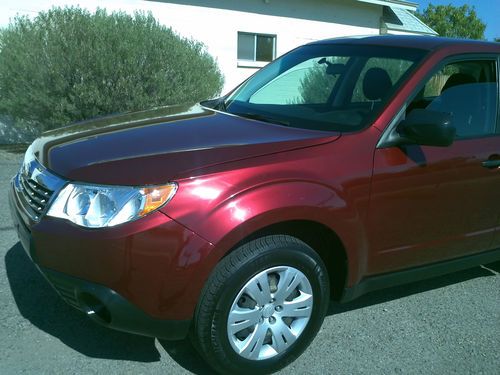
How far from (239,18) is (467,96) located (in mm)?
10439

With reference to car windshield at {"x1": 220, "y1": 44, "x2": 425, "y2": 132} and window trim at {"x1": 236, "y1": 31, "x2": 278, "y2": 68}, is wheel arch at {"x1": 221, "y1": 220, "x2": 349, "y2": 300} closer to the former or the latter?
car windshield at {"x1": 220, "y1": 44, "x2": 425, "y2": 132}

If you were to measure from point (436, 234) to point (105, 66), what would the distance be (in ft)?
23.1

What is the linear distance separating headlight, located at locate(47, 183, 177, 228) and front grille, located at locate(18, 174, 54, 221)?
0.24 meters

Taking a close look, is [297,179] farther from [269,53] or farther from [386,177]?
[269,53]

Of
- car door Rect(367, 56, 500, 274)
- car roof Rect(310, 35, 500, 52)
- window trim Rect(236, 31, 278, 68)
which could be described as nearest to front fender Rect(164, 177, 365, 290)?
car door Rect(367, 56, 500, 274)

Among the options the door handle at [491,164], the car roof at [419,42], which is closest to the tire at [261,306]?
the door handle at [491,164]

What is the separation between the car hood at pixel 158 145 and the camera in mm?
2473

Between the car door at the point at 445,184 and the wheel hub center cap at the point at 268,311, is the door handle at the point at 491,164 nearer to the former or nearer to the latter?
the car door at the point at 445,184

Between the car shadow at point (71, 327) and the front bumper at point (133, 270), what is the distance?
543mm

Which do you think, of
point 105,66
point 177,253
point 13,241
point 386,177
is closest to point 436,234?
point 386,177

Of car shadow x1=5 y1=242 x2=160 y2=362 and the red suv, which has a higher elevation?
the red suv

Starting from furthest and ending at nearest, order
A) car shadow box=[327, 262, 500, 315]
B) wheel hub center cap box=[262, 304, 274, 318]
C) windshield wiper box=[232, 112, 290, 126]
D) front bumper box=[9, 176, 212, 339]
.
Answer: car shadow box=[327, 262, 500, 315] < windshield wiper box=[232, 112, 290, 126] < wheel hub center cap box=[262, 304, 274, 318] < front bumper box=[9, 176, 212, 339]

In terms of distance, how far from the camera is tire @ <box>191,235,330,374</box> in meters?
2.49

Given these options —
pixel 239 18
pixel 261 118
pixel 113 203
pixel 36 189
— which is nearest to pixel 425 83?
pixel 261 118
